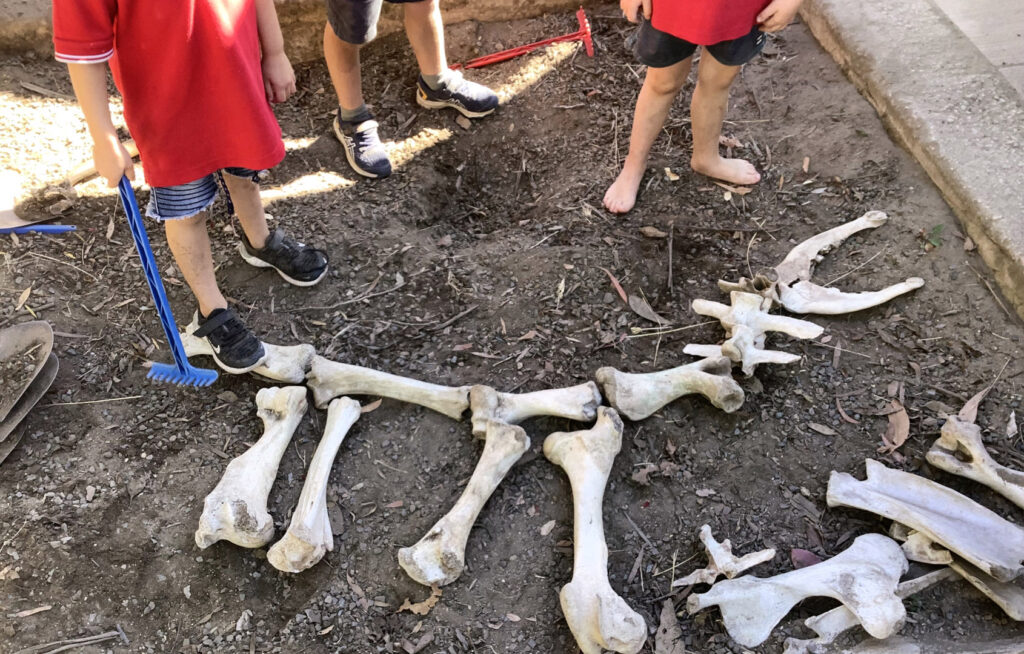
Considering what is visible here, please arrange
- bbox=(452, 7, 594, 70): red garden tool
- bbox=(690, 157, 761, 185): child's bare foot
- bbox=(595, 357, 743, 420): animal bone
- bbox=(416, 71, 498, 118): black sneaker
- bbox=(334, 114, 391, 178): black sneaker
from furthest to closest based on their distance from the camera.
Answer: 1. bbox=(452, 7, 594, 70): red garden tool
2. bbox=(416, 71, 498, 118): black sneaker
3. bbox=(334, 114, 391, 178): black sneaker
4. bbox=(690, 157, 761, 185): child's bare foot
5. bbox=(595, 357, 743, 420): animal bone

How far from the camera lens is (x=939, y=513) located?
1.99m

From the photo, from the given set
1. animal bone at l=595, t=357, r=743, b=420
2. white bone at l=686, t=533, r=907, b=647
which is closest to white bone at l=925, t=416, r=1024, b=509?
white bone at l=686, t=533, r=907, b=647

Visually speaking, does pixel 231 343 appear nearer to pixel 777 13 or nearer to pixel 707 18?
pixel 707 18

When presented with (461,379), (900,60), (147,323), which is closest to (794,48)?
(900,60)

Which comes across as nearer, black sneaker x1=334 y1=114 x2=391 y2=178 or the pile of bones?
the pile of bones

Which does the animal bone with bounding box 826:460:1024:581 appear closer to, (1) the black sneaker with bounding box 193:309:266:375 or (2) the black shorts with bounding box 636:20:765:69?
(2) the black shorts with bounding box 636:20:765:69

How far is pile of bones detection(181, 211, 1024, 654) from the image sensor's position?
1.87m

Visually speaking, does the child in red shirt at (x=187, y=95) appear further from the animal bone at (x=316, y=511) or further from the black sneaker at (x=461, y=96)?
the black sneaker at (x=461, y=96)

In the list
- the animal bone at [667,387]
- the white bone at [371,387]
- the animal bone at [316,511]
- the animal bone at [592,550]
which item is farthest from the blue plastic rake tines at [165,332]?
the animal bone at [667,387]

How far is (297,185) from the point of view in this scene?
3.21 meters

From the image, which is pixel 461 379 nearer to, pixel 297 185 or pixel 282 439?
pixel 282 439

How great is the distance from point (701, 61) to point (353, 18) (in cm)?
133

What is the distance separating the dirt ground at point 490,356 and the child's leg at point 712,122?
90 millimetres

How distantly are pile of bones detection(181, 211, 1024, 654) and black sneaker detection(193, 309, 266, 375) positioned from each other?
47 mm
